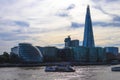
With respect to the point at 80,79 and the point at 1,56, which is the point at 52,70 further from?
the point at 1,56

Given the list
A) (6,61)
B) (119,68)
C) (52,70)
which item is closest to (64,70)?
(52,70)

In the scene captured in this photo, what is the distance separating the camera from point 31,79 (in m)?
72.6

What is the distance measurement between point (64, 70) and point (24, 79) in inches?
1823

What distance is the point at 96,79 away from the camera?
7362cm

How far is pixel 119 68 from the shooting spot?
406 feet

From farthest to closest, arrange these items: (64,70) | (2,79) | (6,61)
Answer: (6,61) → (64,70) → (2,79)

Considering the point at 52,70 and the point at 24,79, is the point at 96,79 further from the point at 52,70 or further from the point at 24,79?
the point at 52,70

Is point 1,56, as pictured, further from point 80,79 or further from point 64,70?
point 80,79

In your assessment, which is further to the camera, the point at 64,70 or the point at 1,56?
the point at 1,56

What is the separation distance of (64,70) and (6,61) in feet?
285

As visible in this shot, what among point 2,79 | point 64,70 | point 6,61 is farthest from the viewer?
point 6,61

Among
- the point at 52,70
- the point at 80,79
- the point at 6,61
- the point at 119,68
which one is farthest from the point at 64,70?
the point at 6,61

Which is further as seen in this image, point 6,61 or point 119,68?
point 6,61

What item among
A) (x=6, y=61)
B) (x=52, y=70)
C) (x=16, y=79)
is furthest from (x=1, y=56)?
(x=16, y=79)
